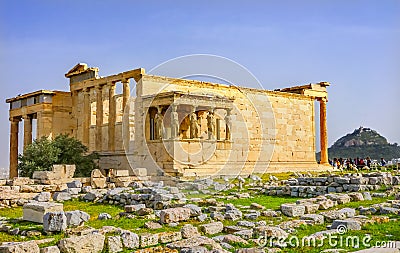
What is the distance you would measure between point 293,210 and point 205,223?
2.06 meters

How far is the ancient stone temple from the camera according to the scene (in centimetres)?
2245

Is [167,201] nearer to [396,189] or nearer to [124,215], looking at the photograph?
A: [124,215]

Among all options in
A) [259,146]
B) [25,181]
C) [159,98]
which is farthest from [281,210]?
[259,146]

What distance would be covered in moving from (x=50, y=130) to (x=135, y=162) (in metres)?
Result: 7.02

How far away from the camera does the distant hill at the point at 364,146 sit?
58.2 meters

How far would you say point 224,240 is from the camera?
705cm

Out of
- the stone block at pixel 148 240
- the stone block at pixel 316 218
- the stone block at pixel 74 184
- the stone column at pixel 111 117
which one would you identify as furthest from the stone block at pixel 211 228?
the stone column at pixel 111 117

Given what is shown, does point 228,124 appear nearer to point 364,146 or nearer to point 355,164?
point 355,164

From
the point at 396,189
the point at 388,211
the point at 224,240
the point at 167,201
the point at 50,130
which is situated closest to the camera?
the point at 224,240

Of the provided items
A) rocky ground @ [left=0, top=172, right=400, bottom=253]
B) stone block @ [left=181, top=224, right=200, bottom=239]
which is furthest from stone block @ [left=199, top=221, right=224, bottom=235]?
stone block @ [left=181, top=224, right=200, bottom=239]

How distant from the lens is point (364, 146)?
61969 millimetres

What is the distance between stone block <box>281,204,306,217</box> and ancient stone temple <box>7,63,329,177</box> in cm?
1089

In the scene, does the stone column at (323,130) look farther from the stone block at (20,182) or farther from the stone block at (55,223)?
the stone block at (55,223)

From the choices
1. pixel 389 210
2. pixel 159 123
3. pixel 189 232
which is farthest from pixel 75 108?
pixel 189 232
